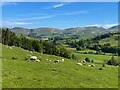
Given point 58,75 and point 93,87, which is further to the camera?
point 58,75

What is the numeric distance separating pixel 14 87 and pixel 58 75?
9716 mm

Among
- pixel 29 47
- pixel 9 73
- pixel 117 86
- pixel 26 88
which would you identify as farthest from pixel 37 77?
pixel 29 47

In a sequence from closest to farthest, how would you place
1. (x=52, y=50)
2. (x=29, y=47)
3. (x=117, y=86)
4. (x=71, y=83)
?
(x=71, y=83)
(x=117, y=86)
(x=29, y=47)
(x=52, y=50)

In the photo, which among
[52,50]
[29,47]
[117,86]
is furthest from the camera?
[52,50]

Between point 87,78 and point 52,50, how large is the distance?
69406mm

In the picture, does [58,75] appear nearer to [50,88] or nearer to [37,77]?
[37,77]

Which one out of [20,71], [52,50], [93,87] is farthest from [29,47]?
[93,87]

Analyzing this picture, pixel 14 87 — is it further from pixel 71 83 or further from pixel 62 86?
Answer: pixel 71 83

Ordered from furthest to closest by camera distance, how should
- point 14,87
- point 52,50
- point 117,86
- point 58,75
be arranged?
1. point 52,50
2. point 58,75
3. point 117,86
4. point 14,87

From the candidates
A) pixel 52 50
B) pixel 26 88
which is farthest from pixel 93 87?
pixel 52 50

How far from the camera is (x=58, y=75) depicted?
33.6 meters

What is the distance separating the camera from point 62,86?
27.7 metres

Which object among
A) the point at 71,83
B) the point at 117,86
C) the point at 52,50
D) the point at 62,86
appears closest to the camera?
the point at 62,86

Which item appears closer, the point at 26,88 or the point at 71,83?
the point at 26,88
